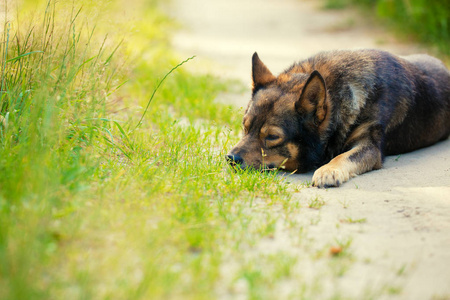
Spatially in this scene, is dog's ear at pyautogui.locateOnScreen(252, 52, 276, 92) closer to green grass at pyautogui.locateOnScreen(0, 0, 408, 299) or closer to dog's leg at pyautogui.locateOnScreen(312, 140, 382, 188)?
green grass at pyautogui.locateOnScreen(0, 0, 408, 299)

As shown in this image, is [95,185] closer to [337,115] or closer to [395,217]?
[395,217]

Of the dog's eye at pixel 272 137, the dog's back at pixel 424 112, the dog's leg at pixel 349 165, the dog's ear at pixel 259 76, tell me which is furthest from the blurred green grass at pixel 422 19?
the dog's eye at pixel 272 137

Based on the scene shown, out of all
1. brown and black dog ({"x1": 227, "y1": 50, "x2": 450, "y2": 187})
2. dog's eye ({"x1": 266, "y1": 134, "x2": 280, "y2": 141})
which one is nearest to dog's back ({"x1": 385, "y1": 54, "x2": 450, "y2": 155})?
brown and black dog ({"x1": 227, "y1": 50, "x2": 450, "y2": 187})

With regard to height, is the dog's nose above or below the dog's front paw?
above

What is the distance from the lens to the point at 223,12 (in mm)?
18766

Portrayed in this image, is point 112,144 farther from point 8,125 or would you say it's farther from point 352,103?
point 352,103

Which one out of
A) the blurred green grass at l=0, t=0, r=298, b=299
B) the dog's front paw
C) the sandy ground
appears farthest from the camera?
the dog's front paw

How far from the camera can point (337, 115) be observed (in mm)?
4676

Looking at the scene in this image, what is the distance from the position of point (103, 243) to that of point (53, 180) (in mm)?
601

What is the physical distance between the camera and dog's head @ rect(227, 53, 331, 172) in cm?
440

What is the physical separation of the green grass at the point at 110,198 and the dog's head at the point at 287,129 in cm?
32

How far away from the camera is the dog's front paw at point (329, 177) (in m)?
4.04

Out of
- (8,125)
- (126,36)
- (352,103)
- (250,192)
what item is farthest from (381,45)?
(8,125)

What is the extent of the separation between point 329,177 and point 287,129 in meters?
0.70
